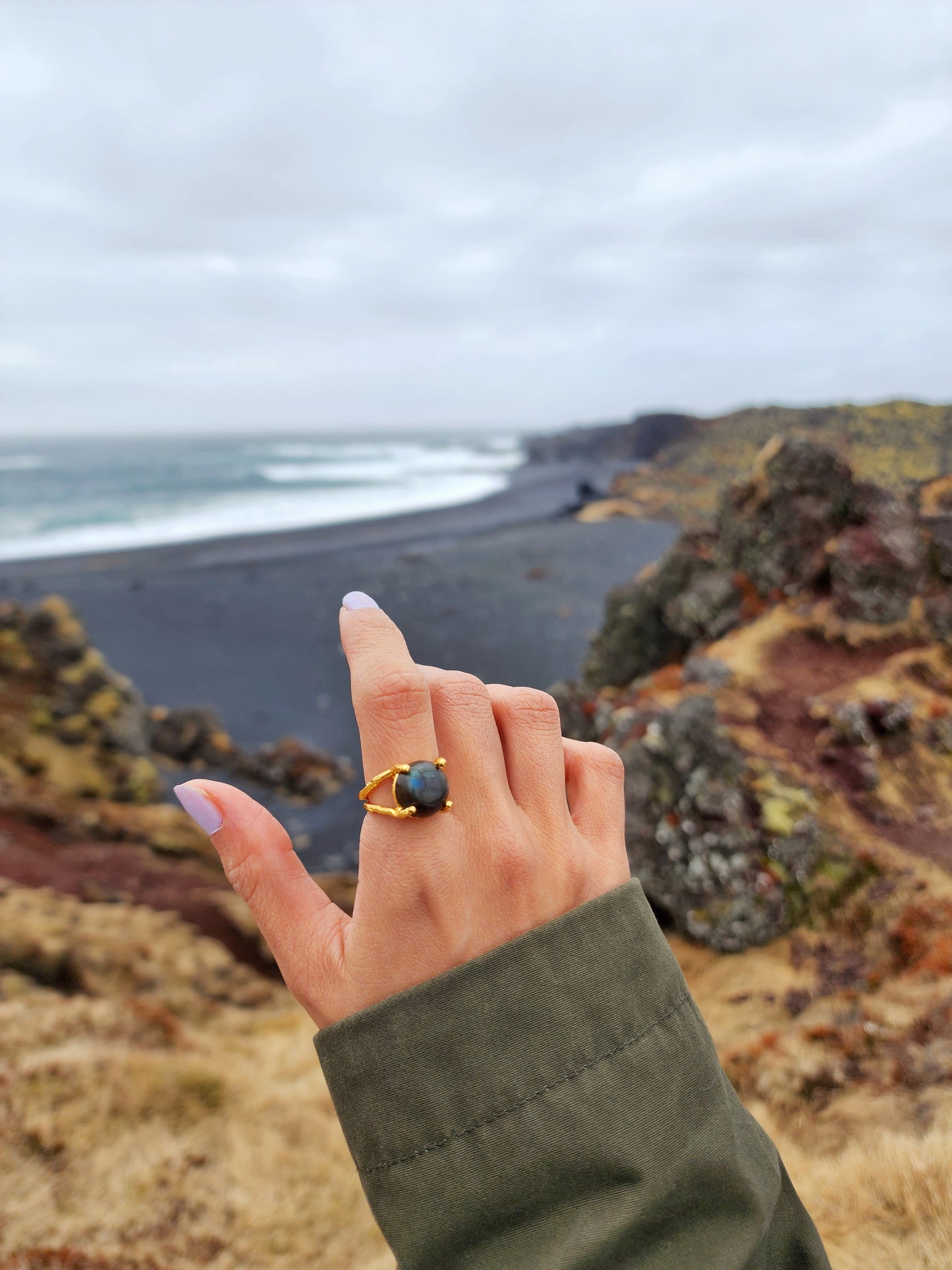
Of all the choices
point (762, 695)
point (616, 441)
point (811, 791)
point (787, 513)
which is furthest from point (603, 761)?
point (616, 441)

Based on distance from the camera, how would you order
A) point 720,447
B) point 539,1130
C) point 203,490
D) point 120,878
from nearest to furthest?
point 539,1130 < point 120,878 < point 203,490 < point 720,447

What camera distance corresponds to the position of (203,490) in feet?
124

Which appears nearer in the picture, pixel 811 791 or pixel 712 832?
pixel 712 832

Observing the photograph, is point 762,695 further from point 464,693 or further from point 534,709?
point 464,693

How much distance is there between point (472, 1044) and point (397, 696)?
0.56m

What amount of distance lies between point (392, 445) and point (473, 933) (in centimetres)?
9243

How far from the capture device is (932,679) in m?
6.32

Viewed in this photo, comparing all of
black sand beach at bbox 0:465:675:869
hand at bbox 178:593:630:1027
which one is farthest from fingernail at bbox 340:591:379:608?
black sand beach at bbox 0:465:675:869

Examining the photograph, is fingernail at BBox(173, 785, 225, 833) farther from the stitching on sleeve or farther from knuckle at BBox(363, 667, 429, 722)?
the stitching on sleeve

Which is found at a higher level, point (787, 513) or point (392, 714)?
point (787, 513)

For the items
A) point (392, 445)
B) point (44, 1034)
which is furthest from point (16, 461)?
point (44, 1034)

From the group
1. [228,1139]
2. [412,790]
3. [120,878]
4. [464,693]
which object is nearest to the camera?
[412,790]

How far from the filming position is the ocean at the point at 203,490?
26672 mm

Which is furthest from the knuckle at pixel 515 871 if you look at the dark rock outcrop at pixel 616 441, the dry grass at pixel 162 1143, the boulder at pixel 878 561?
the dark rock outcrop at pixel 616 441
